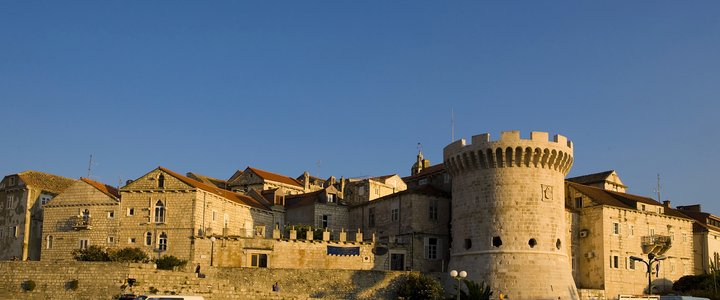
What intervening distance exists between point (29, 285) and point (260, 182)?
30.4 meters

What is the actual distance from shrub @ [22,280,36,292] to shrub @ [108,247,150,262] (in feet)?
17.8

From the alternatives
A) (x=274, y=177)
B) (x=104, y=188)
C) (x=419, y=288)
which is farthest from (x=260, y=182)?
(x=419, y=288)

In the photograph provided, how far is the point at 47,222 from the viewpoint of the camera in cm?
6078

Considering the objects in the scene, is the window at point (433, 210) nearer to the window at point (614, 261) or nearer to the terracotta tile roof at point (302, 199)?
the terracotta tile roof at point (302, 199)

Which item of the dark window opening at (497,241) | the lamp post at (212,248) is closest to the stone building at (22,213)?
the lamp post at (212,248)

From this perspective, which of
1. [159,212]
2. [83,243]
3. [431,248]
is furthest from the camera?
[431,248]

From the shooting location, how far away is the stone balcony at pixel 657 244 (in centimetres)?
6197

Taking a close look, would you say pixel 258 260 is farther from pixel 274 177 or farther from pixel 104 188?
pixel 274 177

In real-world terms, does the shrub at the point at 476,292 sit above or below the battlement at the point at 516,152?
below

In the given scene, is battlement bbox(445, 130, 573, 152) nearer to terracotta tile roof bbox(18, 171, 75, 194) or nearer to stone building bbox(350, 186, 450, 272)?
stone building bbox(350, 186, 450, 272)

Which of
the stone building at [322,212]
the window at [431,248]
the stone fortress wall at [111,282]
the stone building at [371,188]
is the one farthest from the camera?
the stone building at [371,188]

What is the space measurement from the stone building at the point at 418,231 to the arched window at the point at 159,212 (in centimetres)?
1512

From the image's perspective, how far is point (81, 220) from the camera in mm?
58875

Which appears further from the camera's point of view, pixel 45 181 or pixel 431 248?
pixel 45 181
